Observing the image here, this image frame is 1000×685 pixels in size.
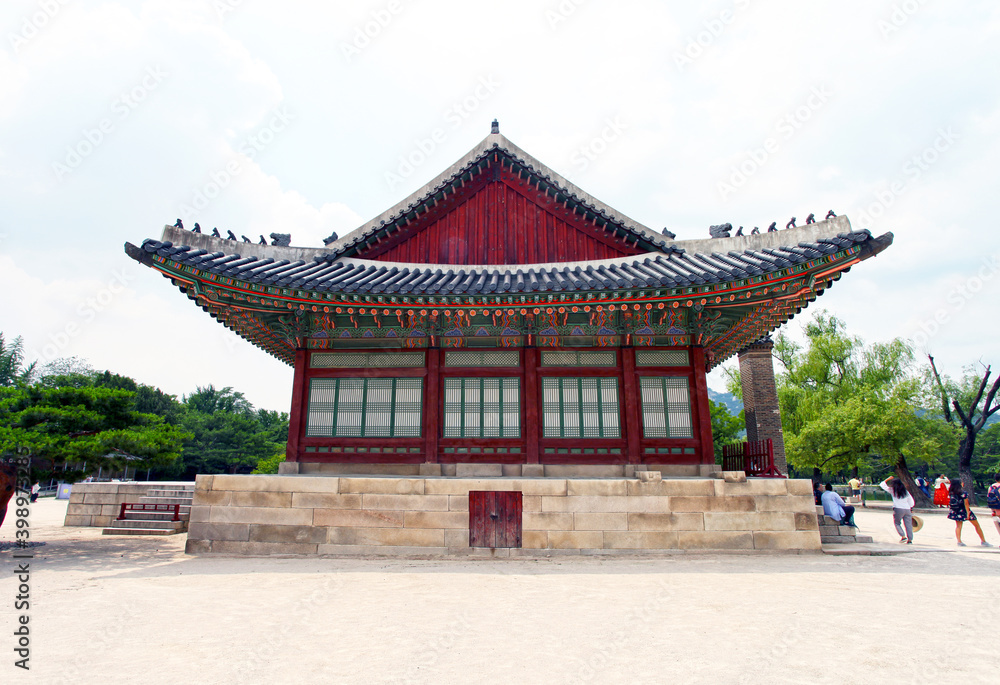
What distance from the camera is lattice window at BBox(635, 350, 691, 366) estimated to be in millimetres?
13461

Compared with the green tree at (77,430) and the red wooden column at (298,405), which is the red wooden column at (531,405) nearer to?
the red wooden column at (298,405)

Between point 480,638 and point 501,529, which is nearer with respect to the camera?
point 480,638

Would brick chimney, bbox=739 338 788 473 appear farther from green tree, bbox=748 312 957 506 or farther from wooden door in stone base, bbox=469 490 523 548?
wooden door in stone base, bbox=469 490 523 548

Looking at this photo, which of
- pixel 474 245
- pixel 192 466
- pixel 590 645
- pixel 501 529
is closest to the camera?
pixel 590 645

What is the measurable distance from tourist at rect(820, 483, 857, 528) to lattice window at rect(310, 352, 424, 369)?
34.1 feet

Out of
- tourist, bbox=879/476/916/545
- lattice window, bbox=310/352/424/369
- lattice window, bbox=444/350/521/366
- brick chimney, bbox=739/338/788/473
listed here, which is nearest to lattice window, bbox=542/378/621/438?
lattice window, bbox=444/350/521/366

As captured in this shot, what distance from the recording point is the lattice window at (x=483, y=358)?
1355cm

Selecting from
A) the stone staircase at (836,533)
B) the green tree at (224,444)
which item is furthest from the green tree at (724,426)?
the green tree at (224,444)

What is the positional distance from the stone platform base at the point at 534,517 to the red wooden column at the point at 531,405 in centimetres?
135

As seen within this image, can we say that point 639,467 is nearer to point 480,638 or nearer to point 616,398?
point 616,398

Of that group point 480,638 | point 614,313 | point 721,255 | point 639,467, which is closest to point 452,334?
point 614,313

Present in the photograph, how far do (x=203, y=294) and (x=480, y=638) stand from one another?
387 inches

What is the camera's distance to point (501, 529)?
11.5 metres

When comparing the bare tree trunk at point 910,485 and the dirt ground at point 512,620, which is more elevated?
the bare tree trunk at point 910,485
